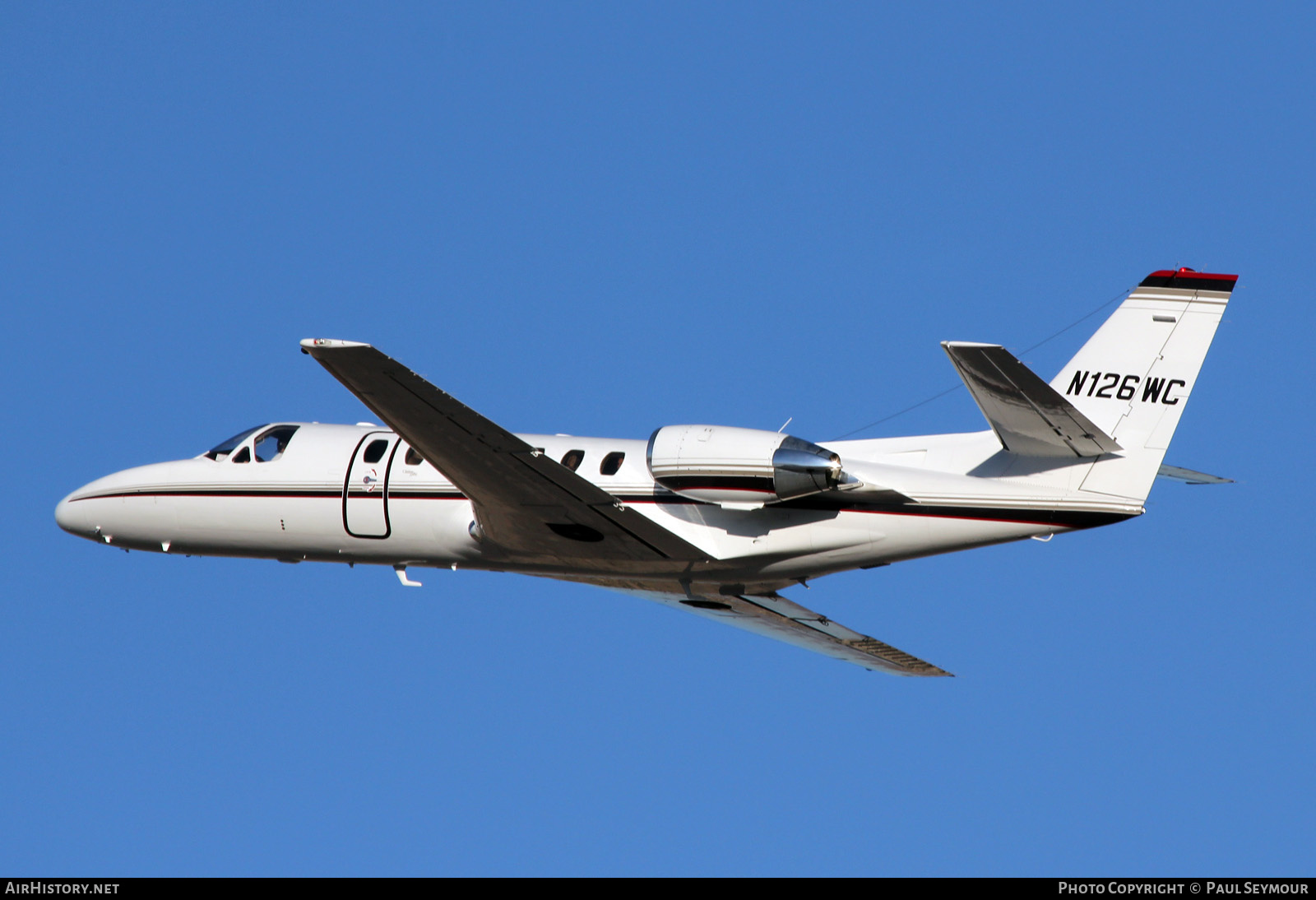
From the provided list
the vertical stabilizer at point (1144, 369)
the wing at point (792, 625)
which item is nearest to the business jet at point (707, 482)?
the vertical stabilizer at point (1144, 369)

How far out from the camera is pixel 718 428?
2073cm

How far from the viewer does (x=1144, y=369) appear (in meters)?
21.3

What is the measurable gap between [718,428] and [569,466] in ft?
10.2

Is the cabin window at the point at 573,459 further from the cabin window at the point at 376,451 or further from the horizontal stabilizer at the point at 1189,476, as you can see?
the horizontal stabilizer at the point at 1189,476

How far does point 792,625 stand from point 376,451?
7.73 meters

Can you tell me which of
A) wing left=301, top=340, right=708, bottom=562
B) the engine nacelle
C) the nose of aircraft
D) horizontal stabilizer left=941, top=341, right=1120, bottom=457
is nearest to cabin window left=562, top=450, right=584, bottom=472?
wing left=301, top=340, right=708, bottom=562

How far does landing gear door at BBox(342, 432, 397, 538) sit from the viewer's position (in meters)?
23.9

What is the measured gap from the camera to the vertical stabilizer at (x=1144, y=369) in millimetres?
20516

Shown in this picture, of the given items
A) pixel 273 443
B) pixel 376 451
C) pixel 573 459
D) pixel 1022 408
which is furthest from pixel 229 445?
pixel 1022 408

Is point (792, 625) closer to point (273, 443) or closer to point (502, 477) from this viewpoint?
point (502, 477)

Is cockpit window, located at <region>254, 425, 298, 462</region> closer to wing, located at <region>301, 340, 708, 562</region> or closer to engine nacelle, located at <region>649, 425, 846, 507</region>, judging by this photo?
wing, located at <region>301, 340, 708, 562</region>

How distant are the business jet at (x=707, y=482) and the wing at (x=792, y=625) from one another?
1.10 feet

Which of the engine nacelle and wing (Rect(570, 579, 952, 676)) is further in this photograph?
wing (Rect(570, 579, 952, 676))

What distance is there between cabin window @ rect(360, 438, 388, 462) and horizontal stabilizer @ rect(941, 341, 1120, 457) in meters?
9.36
